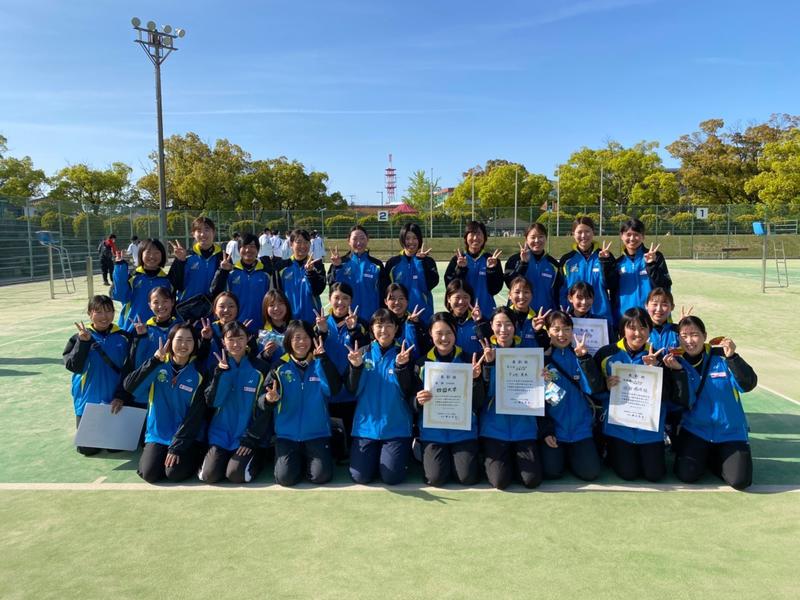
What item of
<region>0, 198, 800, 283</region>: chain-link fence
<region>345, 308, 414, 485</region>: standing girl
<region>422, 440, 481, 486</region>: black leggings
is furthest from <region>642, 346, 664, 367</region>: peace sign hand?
<region>0, 198, 800, 283</region>: chain-link fence

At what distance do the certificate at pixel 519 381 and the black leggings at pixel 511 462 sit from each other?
0.24m

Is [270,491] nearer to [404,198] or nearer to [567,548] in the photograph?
[567,548]

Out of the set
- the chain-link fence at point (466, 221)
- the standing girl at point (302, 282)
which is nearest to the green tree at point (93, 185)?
the chain-link fence at point (466, 221)

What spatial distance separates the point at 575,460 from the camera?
165 inches

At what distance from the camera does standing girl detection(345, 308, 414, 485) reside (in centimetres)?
417

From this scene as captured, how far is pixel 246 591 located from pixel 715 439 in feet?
10.7

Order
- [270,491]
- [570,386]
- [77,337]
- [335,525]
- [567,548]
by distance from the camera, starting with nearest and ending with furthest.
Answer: [567,548]
[335,525]
[270,491]
[570,386]
[77,337]

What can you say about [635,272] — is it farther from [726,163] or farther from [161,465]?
[726,163]

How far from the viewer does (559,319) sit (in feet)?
14.4

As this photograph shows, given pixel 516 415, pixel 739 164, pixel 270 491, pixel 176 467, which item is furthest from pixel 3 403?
pixel 739 164

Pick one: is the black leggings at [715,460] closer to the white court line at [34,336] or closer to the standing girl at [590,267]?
the standing girl at [590,267]

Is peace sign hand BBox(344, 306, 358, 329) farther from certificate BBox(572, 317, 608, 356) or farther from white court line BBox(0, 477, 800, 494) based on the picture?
certificate BBox(572, 317, 608, 356)

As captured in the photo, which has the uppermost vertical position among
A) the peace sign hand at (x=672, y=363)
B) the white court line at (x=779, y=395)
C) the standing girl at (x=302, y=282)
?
the standing girl at (x=302, y=282)

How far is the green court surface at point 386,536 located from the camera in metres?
2.87
